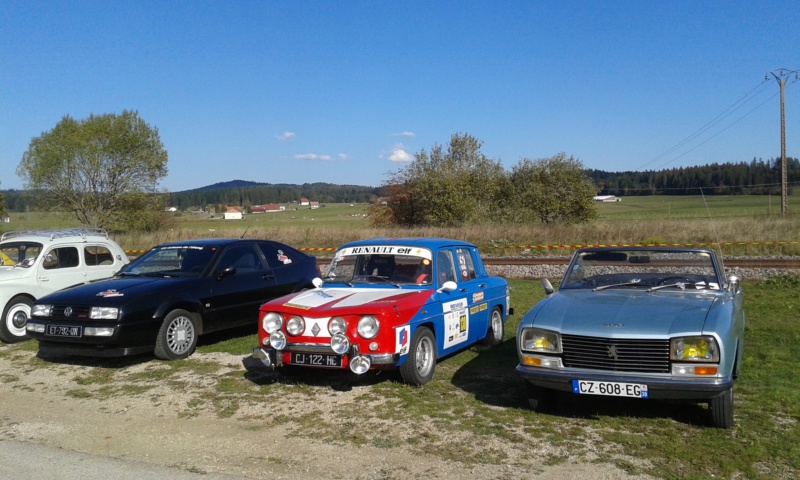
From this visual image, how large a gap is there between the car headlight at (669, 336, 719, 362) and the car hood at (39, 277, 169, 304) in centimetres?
644

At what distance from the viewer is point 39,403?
746cm

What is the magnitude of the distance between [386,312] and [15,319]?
7.45 metres

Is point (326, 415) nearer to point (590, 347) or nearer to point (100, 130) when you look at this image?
point (590, 347)

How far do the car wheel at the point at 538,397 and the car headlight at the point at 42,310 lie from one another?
621 cm

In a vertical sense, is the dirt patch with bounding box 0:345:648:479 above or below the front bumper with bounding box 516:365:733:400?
below

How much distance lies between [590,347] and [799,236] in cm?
2350

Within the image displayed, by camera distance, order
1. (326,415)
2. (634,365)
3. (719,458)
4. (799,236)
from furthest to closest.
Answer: (799,236) < (326,415) < (634,365) < (719,458)

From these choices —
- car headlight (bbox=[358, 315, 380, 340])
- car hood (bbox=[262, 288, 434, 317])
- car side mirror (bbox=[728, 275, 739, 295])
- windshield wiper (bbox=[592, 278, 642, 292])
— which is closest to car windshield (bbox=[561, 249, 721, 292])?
windshield wiper (bbox=[592, 278, 642, 292])

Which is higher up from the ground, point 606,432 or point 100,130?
point 100,130

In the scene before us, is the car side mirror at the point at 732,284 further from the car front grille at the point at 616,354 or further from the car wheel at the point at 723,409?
the car front grille at the point at 616,354

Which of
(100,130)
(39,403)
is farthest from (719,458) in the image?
(100,130)

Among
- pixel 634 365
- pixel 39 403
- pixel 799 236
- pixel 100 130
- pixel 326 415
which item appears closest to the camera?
pixel 634 365

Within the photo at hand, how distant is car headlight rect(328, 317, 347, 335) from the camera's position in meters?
7.07

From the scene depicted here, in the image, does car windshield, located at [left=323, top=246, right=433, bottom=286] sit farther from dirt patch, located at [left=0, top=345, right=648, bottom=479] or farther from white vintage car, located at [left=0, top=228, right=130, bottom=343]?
white vintage car, located at [left=0, top=228, right=130, bottom=343]
